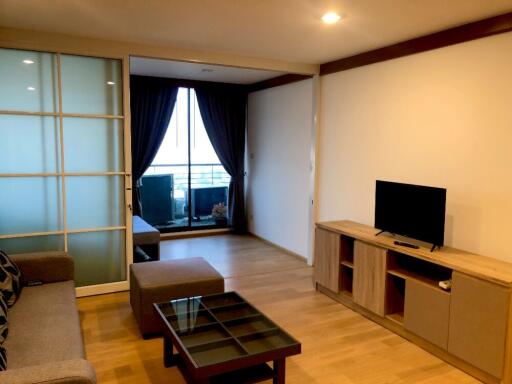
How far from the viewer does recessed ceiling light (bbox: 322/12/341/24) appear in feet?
9.79

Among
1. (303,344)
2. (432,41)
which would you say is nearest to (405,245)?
(303,344)

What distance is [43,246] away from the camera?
12.7 feet

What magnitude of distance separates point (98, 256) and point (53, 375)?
2632 mm

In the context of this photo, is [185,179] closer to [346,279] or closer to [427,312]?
[346,279]

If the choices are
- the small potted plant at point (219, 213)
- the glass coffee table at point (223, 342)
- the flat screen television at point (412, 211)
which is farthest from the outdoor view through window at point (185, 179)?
the glass coffee table at point (223, 342)

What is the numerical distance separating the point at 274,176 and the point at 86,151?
115 inches

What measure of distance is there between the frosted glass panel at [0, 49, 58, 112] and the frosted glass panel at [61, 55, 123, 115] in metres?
0.11

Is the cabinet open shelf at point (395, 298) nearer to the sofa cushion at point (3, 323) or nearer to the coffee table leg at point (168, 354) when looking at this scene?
the coffee table leg at point (168, 354)

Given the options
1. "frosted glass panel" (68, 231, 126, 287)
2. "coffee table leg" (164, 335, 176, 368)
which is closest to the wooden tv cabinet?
"coffee table leg" (164, 335, 176, 368)

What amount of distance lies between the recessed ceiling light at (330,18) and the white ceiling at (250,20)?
50 millimetres

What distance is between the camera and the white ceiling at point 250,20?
2811 millimetres

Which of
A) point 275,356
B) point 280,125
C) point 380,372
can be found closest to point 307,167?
point 280,125

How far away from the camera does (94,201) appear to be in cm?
405

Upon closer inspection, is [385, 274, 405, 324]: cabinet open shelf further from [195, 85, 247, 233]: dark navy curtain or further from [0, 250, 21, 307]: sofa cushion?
[195, 85, 247, 233]: dark navy curtain
